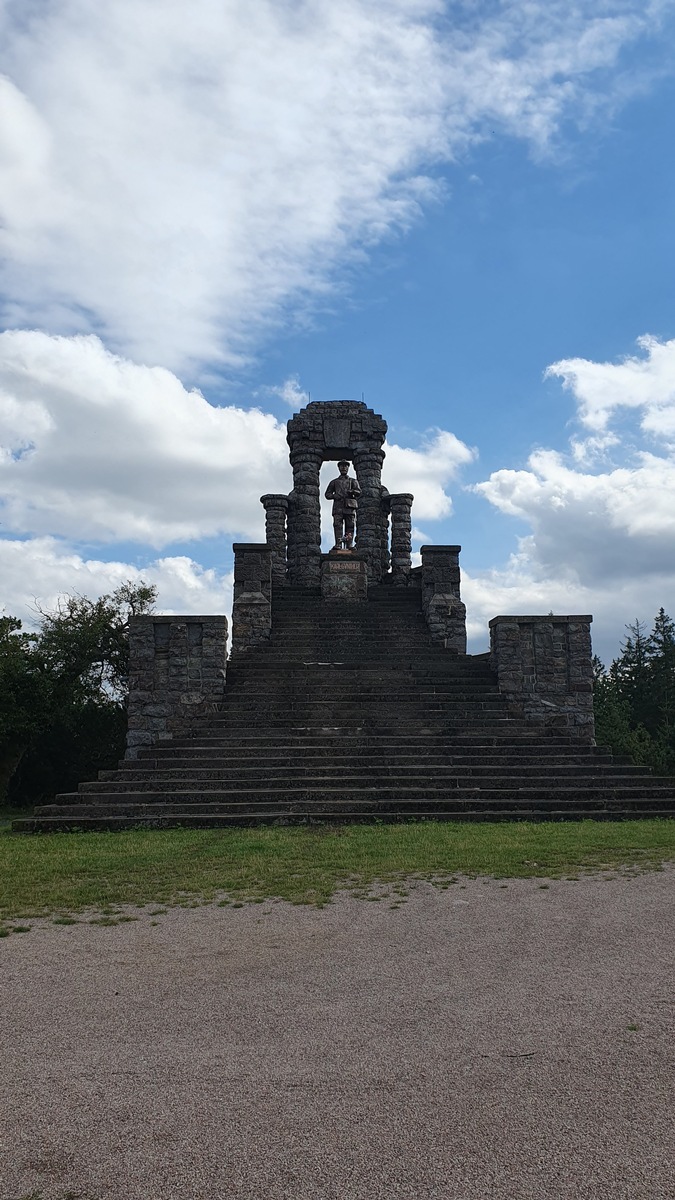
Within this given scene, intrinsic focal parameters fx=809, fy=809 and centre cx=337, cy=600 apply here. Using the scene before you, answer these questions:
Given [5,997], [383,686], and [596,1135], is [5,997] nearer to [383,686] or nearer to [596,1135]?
[596,1135]

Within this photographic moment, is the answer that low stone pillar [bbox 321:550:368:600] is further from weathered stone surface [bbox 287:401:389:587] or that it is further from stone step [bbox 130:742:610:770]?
stone step [bbox 130:742:610:770]

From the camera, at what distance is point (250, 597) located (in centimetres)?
1786

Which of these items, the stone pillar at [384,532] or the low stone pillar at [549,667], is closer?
the low stone pillar at [549,667]

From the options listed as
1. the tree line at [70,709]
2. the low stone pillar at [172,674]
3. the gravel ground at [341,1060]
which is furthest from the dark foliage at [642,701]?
the gravel ground at [341,1060]

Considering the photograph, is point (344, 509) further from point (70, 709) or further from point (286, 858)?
point (286, 858)

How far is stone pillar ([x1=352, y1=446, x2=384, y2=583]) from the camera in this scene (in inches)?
994

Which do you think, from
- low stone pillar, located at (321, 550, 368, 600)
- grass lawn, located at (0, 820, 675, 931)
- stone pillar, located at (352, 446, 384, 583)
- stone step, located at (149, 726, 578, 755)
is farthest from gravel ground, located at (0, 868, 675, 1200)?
stone pillar, located at (352, 446, 384, 583)

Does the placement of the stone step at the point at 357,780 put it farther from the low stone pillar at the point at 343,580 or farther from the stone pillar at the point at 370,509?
the stone pillar at the point at 370,509

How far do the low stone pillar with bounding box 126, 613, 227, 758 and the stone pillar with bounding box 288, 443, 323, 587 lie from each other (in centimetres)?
996

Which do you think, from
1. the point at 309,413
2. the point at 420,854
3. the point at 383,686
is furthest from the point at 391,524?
the point at 420,854

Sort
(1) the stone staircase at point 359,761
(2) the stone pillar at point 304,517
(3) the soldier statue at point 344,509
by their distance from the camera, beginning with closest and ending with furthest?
(1) the stone staircase at point 359,761 < (3) the soldier statue at point 344,509 < (2) the stone pillar at point 304,517

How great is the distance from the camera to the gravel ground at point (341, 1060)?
8.61ft

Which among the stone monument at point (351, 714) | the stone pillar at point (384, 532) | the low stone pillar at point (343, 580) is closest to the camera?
the stone monument at point (351, 714)

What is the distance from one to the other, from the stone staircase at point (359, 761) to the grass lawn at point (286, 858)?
577 mm
